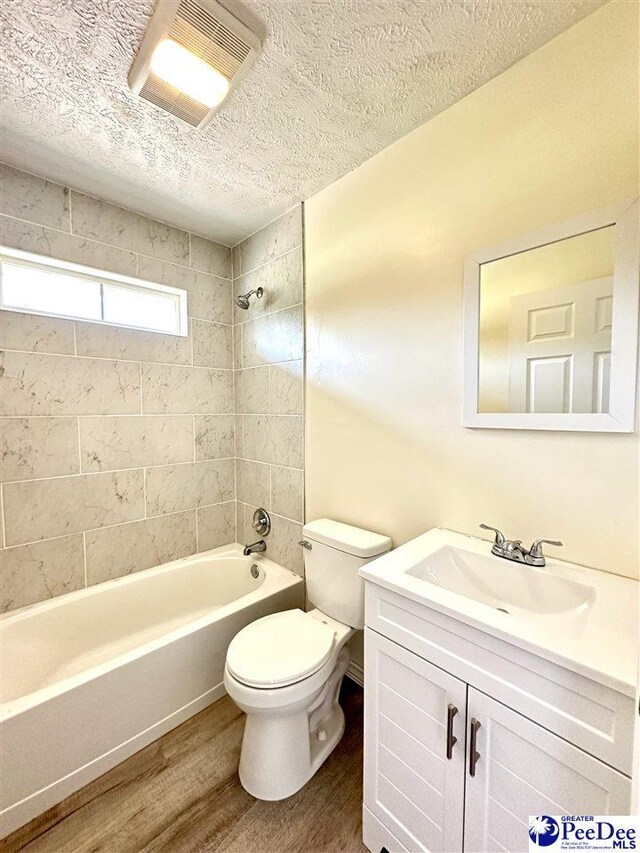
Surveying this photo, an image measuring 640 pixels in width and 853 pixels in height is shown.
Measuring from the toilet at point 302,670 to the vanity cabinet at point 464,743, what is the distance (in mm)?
301

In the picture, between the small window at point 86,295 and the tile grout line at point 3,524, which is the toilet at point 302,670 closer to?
the tile grout line at point 3,524

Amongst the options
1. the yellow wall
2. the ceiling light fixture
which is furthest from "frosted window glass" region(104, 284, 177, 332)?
the ceiling light fixture

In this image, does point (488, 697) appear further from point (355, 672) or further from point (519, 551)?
point (355, 672)

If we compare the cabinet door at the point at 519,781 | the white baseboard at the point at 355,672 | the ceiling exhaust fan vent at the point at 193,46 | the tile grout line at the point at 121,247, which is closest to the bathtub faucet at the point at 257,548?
the white baseboard at the point at 355,672

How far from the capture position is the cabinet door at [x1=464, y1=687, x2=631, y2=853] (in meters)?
0.66

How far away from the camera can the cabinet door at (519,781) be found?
2.16 ft

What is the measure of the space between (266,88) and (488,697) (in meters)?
2.01

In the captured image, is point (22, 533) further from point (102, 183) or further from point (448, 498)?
point (448, 498)

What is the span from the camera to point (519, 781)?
77 centimetres

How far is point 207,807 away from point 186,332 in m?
2.30

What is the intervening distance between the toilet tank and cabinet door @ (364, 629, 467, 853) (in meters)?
0.41

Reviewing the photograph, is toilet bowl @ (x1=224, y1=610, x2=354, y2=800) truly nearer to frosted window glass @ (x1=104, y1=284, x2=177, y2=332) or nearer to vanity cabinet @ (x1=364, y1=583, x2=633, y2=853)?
vanity cabinet @ (x1=364, y1=583, x2=633, y2=853)

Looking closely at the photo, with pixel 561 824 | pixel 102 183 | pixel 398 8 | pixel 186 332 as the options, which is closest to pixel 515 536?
pixel 561 824

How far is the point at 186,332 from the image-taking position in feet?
7.32
